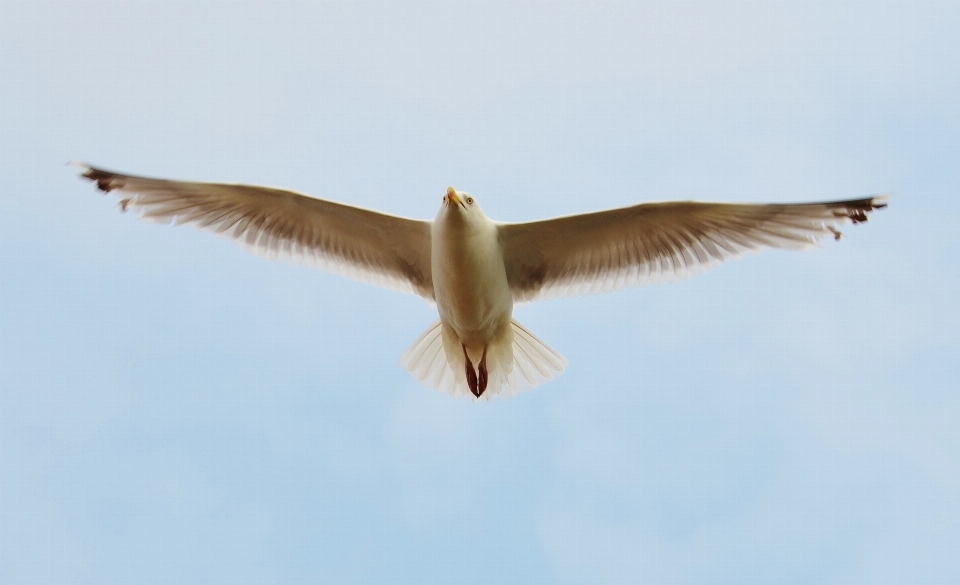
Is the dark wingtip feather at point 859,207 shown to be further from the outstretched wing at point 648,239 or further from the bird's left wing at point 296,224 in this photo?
the bird's left wing at point 296,224

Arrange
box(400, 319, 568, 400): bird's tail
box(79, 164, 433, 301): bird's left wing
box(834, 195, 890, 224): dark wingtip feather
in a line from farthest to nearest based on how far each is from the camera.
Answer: box(400, 319, 568, 400): bird's tail → box(79, 164, 433, 301): bird's left wing → box(834, 195, 890, 224): dark wingtip feather

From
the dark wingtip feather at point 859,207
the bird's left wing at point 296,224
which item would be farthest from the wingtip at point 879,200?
the bird's left wing at point 296,224

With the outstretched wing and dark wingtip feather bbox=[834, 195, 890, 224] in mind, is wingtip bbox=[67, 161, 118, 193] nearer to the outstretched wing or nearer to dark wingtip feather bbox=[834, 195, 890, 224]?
the outstretched wing

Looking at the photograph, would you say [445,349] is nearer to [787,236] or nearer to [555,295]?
[555,295]

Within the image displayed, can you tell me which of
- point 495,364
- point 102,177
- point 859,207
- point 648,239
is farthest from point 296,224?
point 859,207

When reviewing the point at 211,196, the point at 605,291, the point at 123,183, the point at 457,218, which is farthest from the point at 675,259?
the point at 123,183

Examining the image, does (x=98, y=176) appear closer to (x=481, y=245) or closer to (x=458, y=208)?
(x=458, y=208)

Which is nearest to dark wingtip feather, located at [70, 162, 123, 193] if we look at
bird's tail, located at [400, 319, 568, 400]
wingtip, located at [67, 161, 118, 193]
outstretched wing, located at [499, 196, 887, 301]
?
wingtip, located at [67, 161, 118, 193]
